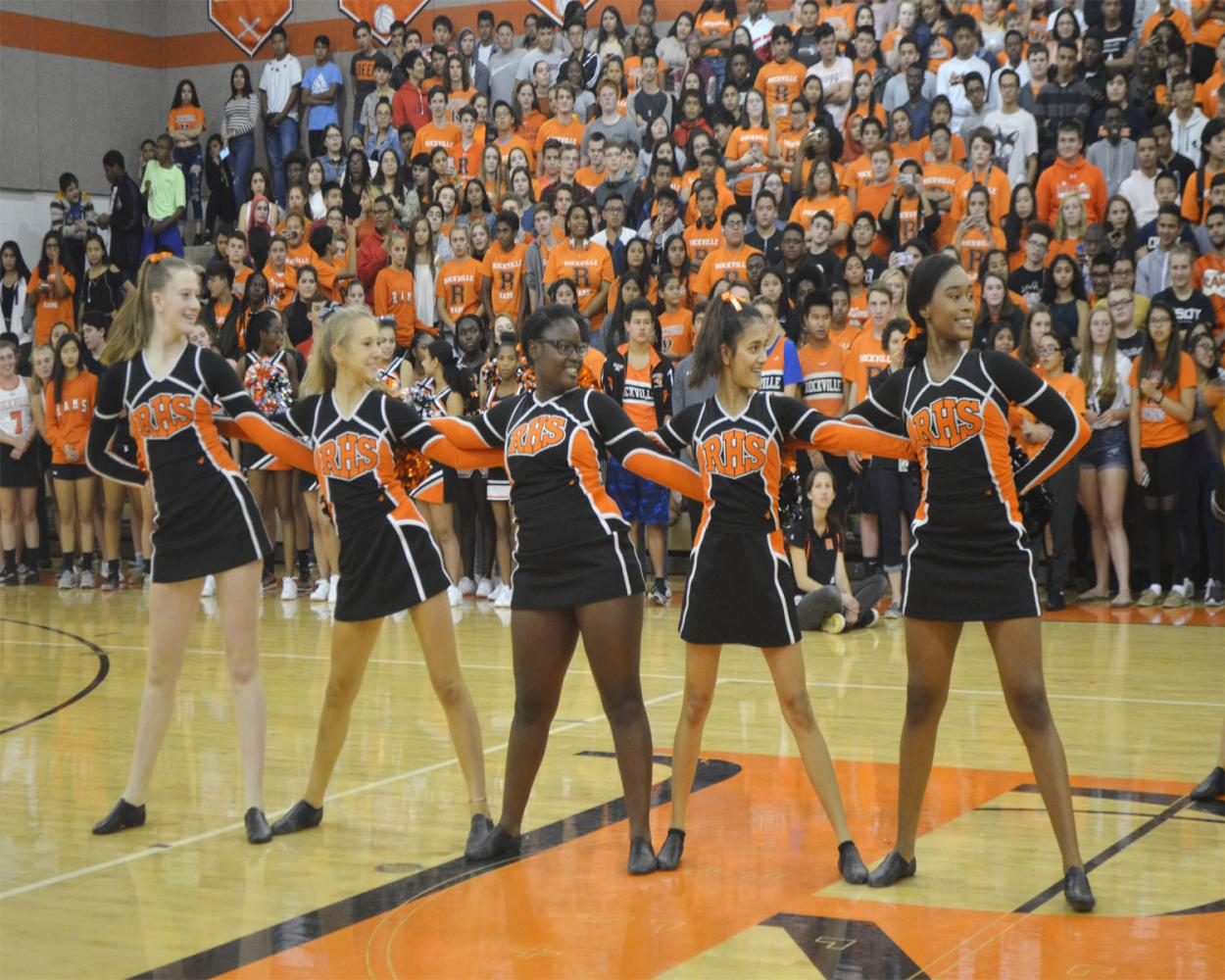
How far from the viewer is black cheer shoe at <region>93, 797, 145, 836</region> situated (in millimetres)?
6012

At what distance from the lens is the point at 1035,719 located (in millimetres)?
4883

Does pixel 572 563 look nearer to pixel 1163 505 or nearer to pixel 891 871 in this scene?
pixel 891 871

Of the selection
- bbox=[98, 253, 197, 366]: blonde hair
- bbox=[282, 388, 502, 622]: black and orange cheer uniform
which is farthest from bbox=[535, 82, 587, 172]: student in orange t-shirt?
bbox=[282, 388, 502, 622]: black and orange cheer uniform

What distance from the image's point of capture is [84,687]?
30.4 ft

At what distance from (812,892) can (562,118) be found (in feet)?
41.4

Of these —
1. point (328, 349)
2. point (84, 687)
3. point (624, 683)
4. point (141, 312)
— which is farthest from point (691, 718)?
point (84, 687)

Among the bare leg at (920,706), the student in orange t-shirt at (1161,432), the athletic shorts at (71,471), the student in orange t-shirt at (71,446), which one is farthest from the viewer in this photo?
the athletic shorts at (71,471)

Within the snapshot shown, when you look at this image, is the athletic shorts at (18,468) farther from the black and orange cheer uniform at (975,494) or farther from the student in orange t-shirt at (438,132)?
the black and orange cheer uniform at (975,494)

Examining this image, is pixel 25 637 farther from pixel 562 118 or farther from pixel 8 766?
pixel 562 118

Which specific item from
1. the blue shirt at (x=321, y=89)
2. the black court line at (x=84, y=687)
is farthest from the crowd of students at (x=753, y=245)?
the black court line at (x=84, y=687)

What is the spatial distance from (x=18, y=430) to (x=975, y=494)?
38.6 feet

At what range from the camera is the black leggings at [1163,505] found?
11.6 meters

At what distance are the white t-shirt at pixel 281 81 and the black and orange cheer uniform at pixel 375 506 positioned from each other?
15.6 metres

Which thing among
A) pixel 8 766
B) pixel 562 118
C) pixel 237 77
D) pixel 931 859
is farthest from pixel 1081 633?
pixel 237 77
